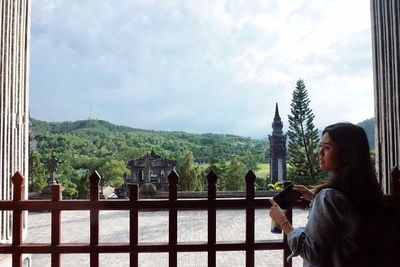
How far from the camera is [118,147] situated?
41.3m

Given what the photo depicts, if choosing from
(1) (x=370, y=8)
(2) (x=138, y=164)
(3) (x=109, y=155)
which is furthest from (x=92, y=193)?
(3) (x=109, y=155)

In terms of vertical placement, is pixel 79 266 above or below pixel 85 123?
below

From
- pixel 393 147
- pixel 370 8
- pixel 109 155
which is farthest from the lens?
pixel 109 155

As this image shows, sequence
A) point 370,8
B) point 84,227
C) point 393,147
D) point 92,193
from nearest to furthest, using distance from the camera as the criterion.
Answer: point 92,193
point 393,147
point 370,8
point 84,227

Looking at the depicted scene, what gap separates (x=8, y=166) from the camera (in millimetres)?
4105

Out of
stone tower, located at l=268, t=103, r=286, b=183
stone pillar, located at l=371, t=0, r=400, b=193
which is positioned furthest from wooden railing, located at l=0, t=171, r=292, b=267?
stone tower, located at l=268, t=103, r=286, b=183

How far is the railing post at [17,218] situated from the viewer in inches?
97.4

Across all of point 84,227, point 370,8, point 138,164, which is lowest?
point 84,227

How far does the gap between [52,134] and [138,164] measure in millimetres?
26356

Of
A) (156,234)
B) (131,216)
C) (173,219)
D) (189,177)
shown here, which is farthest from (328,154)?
(189,177)

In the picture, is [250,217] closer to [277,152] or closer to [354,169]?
[354,169]

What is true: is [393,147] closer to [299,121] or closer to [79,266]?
[79,266]

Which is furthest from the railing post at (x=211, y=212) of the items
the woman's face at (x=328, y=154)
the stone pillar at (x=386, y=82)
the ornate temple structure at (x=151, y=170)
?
the ornate temple structure at (x=151, y=170)

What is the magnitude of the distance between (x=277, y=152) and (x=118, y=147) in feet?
79.5
